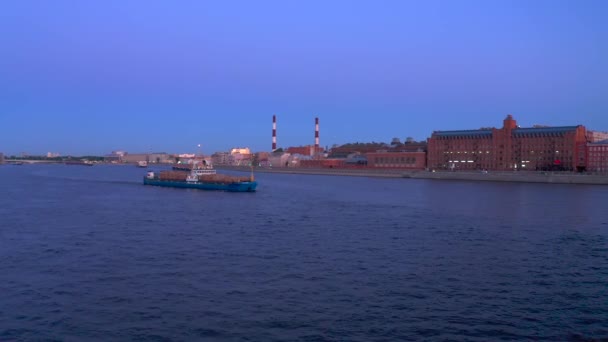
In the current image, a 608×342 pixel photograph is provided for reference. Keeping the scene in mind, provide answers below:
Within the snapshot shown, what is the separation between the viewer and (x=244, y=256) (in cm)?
1556

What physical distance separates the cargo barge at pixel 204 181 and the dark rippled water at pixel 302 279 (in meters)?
19.8

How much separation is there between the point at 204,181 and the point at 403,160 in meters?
46.8

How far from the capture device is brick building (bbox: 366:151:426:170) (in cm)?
8662

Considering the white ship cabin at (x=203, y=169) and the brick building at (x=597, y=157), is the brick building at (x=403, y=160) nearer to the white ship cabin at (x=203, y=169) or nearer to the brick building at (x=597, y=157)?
the brick building at (x=597, y=157)

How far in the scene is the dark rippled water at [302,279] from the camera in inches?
379

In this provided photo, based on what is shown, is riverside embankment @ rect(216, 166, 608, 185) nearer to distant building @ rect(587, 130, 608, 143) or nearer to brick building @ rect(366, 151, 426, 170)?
brick building @ rect(366, 151, 426, 170)

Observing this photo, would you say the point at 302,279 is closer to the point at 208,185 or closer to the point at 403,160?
the point at 208,185

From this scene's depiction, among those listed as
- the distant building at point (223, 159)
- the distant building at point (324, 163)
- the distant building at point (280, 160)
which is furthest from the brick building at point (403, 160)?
the distant building at point (223, 159)

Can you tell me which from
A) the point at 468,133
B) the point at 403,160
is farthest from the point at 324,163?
the point at 468,133

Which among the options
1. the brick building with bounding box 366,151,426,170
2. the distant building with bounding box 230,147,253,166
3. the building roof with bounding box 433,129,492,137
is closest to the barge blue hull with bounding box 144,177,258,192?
the brick building with bounding box 366,151,426,170

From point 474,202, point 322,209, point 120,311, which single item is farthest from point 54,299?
point 474,202

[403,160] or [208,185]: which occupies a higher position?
[403,160]

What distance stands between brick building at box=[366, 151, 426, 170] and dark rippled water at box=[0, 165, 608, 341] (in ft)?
205

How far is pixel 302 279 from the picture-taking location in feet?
42.4
